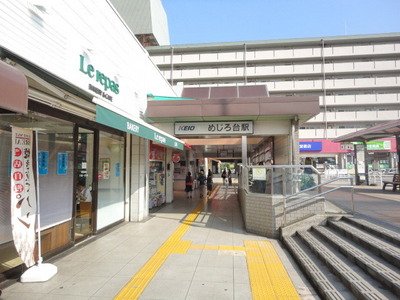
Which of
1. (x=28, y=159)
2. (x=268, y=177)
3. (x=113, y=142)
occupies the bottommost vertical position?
(x=268, y=177)

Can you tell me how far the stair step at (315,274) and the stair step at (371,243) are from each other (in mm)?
991

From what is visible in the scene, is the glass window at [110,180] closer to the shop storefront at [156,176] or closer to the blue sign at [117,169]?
the blue sign at [117,169]

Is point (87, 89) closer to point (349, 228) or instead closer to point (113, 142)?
point (113, 142)

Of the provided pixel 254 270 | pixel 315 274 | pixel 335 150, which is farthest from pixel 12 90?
pixel 335 150

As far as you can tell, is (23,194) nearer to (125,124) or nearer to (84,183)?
(125,124)

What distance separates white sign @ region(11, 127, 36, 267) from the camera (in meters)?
3.28

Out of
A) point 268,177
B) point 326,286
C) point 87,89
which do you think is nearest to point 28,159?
point 87,89

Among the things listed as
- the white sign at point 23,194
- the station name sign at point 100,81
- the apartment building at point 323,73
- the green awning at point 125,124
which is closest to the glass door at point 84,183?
the station name sign at point 100,81

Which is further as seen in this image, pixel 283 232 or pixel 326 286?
pixel 283 232

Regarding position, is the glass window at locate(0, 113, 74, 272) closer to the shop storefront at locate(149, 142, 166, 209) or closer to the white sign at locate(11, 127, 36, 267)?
the white sign at locate(11, 127, 36, 267)

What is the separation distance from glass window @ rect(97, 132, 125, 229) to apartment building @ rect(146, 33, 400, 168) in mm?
24871

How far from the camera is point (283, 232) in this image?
223 inches

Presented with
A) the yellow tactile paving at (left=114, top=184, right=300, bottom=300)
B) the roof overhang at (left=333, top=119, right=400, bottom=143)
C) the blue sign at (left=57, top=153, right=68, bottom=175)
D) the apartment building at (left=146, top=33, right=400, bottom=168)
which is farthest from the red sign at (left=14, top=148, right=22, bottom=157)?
the apartment building at (left=146, top=33, right=400, bottom=168)

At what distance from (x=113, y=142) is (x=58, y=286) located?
4.11m
